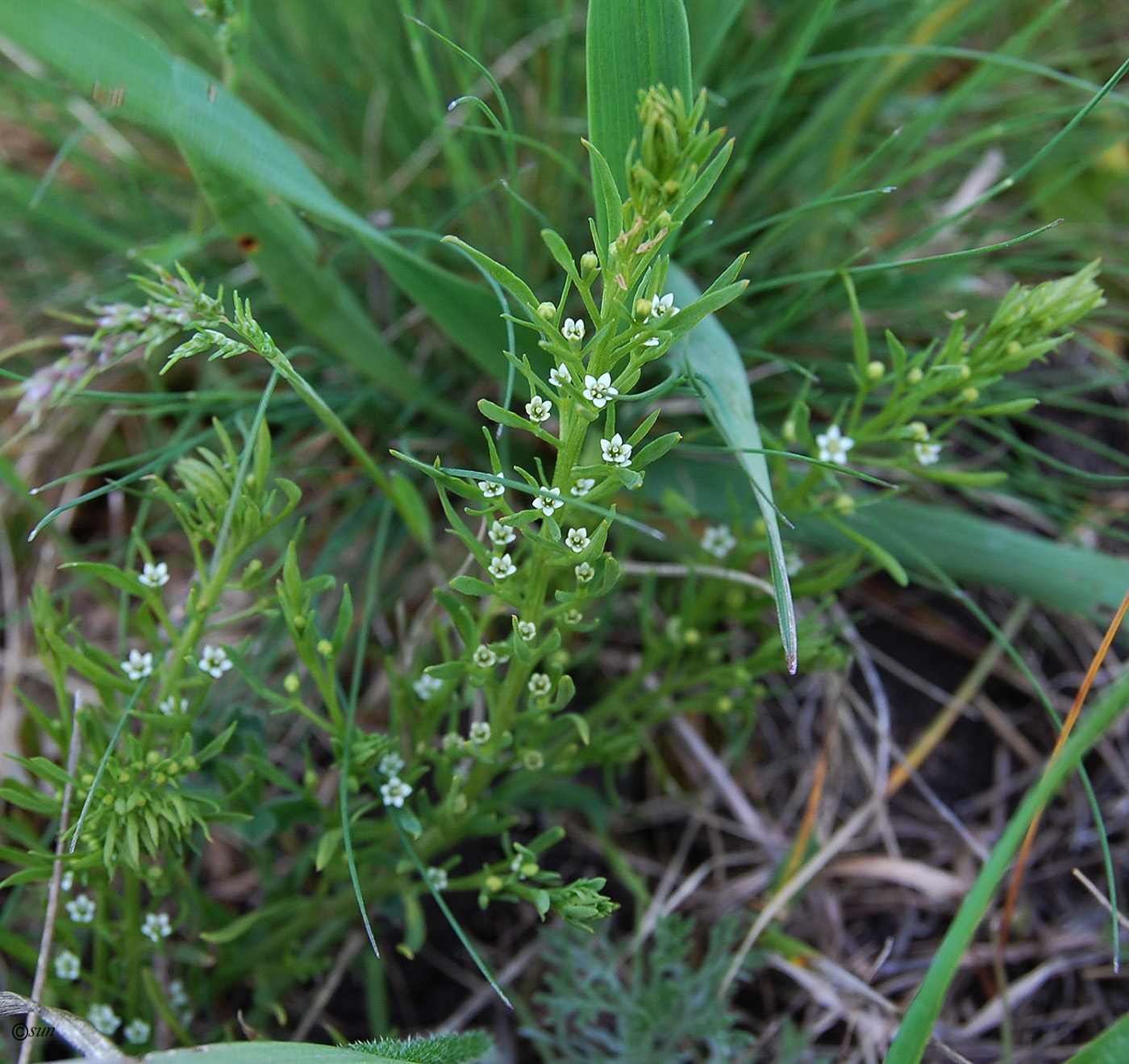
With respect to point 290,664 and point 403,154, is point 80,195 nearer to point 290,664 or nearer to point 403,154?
point 403,154

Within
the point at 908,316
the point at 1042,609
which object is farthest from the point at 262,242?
the point at 1042,609

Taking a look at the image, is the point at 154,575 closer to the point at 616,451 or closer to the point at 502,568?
the point at 502,568

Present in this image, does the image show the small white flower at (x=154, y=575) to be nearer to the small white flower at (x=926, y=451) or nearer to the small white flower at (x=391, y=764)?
the small white flower at (x=391, y=764)

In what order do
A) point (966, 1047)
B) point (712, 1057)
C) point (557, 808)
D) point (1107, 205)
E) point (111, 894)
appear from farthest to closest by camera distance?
point (1107, 205), point (557, 808), point (966, 1047), point (712, 1057), point (111, 894)

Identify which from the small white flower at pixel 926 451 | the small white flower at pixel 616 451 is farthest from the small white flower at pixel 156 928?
the small white flower at pixel 926 451

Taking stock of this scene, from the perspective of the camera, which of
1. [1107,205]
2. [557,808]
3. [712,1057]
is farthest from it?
[1107,205]

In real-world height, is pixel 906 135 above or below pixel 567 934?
above
